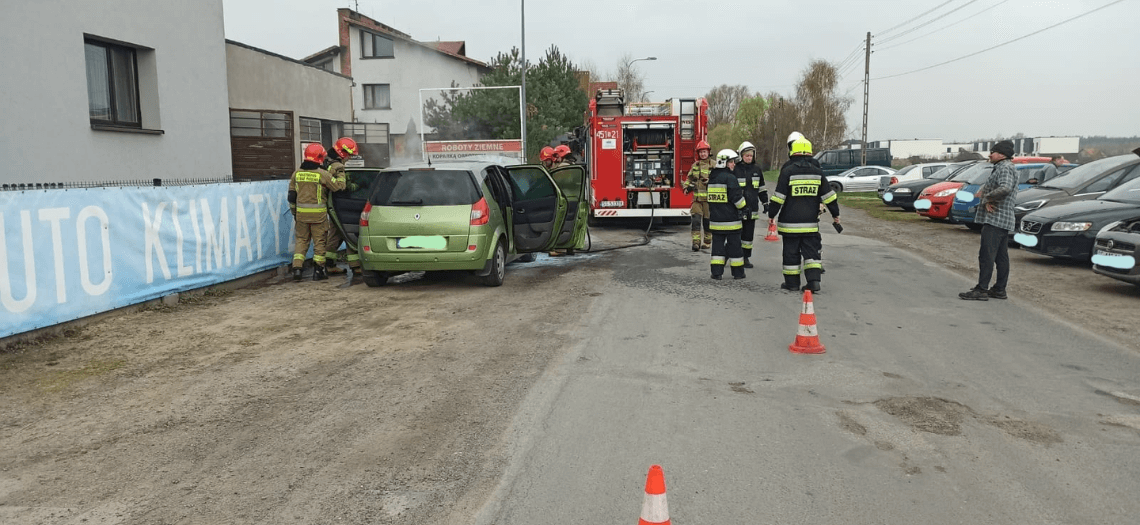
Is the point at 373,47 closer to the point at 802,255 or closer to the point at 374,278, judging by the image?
the point at 374,278

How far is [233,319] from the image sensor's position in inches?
332

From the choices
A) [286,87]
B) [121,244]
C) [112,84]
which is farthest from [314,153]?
[286,87]

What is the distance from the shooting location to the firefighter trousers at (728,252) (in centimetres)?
1077

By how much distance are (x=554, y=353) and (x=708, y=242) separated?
8468 millimetres


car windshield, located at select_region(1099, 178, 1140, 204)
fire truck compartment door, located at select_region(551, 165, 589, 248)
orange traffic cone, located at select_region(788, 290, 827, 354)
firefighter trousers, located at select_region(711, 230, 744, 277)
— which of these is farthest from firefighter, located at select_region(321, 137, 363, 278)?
car windshield, located at select_region(1099, 178, 1140, 204)

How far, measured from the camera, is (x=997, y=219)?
30.2 ft

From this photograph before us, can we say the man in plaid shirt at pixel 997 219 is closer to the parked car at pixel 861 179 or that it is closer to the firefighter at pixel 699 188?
the firefighter at pixel 699 188

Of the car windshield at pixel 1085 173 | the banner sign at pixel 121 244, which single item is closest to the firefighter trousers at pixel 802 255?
the banner sign at pixel 121 244

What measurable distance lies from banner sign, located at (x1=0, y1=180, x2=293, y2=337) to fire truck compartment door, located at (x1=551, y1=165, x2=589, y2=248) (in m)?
4.04

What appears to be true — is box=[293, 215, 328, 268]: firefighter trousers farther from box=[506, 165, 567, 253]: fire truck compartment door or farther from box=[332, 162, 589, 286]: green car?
box=[506, 165, 567, 253]: fire truck compartment door

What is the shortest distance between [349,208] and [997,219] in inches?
321

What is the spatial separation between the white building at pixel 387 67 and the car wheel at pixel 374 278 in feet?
121

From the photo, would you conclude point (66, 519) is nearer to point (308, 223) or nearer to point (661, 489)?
point (661, 489)

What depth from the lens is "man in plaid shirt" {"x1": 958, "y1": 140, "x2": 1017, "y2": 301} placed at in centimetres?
913
